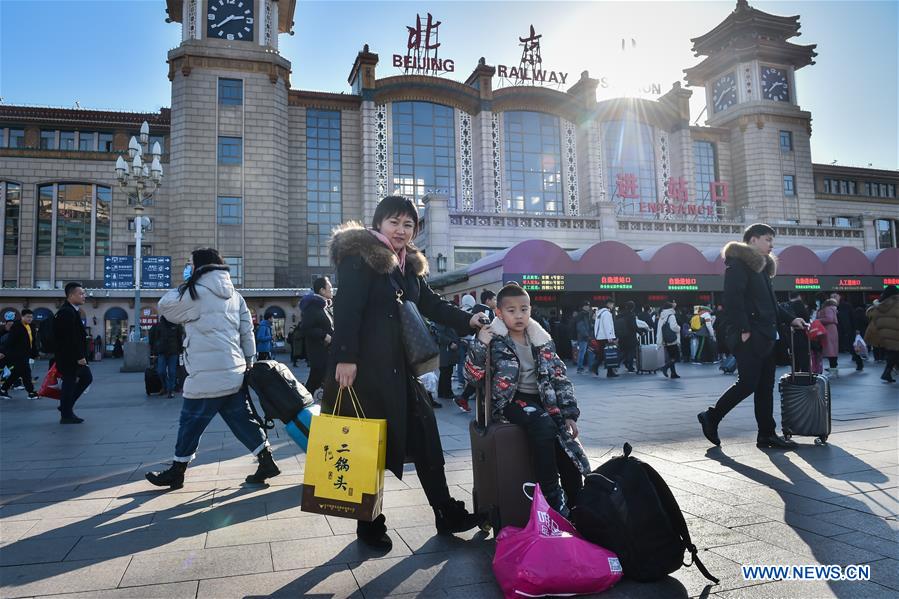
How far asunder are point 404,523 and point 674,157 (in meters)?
42.6

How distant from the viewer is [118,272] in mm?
28422

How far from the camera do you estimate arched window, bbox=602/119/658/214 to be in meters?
38.4

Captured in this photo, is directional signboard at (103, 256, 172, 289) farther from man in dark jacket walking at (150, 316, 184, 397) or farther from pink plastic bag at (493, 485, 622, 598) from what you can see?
pink plastic bag at (493, 485, 622, 598)

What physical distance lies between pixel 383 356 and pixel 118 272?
30.5m

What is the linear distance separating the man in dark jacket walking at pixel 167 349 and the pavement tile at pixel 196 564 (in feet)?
28.4

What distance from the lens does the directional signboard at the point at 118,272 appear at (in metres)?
28.3

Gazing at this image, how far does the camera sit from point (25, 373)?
37.9ft

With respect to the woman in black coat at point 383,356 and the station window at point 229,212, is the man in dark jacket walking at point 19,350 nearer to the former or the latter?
the woman in black coat at point 383,356

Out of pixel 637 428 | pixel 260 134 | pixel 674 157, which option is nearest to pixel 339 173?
pixel 260 134

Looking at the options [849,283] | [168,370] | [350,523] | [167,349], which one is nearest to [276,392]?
[350,523]

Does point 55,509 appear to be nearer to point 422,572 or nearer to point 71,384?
point 422,572

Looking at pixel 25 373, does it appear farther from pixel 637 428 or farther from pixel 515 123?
pixel 515 123

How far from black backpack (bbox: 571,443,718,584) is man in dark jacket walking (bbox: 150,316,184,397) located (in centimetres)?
1000

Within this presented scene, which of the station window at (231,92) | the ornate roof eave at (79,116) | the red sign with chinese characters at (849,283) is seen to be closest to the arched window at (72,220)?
the ornate roof eave at (79,116)
